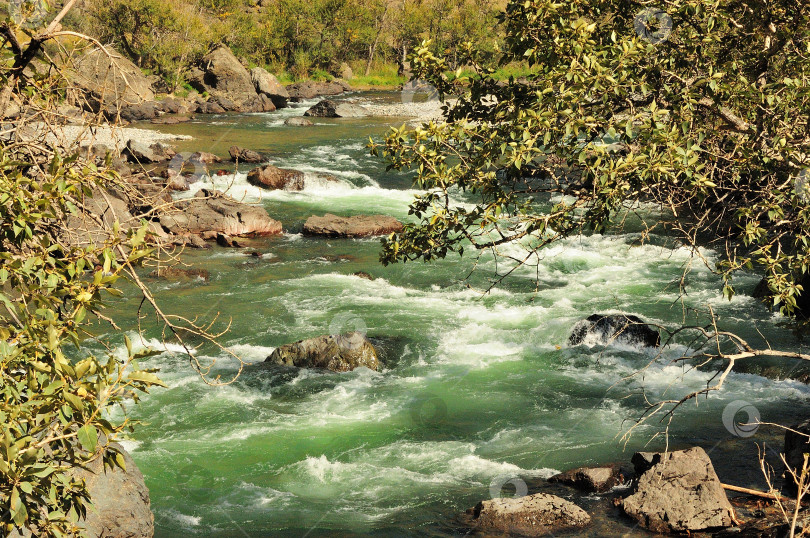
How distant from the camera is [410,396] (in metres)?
9.62

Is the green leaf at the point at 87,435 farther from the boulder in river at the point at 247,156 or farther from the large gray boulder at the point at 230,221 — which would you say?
the boulder in river at the point at 247,156

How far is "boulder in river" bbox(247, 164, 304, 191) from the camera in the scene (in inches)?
826

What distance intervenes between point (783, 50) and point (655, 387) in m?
4.64

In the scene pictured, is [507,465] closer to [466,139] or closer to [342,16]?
[466,139]

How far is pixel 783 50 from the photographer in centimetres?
658

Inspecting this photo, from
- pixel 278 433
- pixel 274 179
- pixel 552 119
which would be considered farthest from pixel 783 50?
pixel 274 179

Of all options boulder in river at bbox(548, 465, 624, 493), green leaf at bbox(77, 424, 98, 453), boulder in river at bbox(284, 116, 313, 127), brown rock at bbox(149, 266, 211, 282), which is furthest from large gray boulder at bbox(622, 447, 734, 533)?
boulder in river at bbox(284, 116, 313, 127)

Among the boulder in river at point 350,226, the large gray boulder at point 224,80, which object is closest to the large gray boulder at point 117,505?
the boulder in river at point 350,226

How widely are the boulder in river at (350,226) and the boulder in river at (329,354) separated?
6.85 m

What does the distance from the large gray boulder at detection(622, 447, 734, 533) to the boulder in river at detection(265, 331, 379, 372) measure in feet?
14.7

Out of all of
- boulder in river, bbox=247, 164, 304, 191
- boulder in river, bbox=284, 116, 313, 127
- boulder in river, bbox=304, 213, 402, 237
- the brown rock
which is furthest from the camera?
boulder in river, bbox=284, 116, 313, 127

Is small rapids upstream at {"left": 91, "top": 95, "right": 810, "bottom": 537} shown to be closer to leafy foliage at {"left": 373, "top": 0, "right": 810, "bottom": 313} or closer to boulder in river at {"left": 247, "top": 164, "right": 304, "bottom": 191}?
leafy foliage at {"left": 373, "top": 0, "right": 810, "bottom": 313}

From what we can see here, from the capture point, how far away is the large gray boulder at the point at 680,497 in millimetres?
6453

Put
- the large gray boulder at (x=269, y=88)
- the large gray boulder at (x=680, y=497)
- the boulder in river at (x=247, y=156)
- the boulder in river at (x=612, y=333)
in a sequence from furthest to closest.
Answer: the large gray boulder at (x=269, y=88) < the boulder in river at (x=247, y=156) < the boulder in river at (x=612, y=333) < the large gray boulder at (x=680, y=497)
